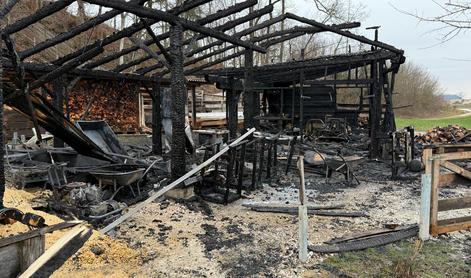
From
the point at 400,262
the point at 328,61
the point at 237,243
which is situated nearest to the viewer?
the point at 400,262

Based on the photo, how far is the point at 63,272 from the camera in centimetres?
378

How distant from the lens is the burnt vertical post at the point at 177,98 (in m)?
6.60

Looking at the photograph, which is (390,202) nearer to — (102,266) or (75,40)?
(102,266)

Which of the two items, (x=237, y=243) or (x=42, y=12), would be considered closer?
(x=237, y=243)

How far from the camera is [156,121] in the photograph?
12250mm

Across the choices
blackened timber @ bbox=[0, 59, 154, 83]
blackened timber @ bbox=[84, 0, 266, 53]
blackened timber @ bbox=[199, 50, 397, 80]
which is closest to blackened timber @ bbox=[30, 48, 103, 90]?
blackened timber @ bbox=[84, 0, 266, 53]

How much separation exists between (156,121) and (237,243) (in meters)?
8.23

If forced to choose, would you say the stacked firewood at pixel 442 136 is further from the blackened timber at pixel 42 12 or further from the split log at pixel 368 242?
the blackened timber at pixel 42 12

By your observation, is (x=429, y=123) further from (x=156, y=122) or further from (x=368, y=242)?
(x=368, y=242)

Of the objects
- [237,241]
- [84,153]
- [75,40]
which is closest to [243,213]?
[237,241]

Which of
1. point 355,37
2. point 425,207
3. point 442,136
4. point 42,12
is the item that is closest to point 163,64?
point 42,12

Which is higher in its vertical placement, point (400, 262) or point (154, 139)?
point (154, 139)

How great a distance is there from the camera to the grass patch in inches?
156

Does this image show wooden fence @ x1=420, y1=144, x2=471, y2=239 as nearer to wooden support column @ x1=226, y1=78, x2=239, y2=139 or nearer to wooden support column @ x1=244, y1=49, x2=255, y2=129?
wooden support column @ x1=244, y1=49, x2=255, y2=129
